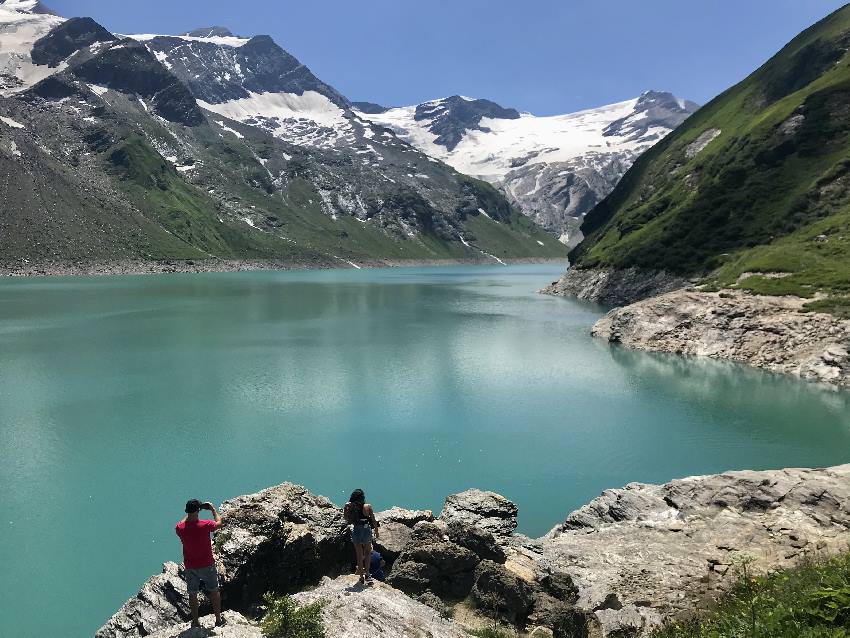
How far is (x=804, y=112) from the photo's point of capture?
119062 millimetres

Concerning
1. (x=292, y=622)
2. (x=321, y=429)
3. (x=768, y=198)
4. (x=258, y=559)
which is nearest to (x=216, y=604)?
(x=292, y=622)

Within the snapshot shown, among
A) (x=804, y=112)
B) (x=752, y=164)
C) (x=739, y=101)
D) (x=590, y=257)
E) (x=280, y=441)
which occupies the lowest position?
(x=280, y=441)

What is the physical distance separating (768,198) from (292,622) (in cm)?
12139

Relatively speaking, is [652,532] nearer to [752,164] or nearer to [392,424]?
[392,424]

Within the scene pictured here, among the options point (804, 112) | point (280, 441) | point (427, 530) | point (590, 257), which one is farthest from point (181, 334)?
point (804, 112)

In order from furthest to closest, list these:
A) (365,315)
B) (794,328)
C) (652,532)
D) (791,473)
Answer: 1. (365,315)
2. (794,328)
3. (791,473)
4. (652,532)

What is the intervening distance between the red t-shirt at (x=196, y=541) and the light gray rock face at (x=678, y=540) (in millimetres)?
9702

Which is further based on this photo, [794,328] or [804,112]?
[804,112]

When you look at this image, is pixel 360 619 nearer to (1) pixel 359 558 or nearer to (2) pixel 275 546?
(1) pixel 359 558

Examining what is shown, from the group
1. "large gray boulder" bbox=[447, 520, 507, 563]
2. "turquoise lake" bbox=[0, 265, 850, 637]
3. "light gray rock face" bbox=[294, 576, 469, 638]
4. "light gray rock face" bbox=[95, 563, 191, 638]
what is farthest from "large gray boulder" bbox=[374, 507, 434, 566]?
"turquoise lake" bbox=[0, 265, 850, 637]

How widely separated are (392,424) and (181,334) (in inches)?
2157

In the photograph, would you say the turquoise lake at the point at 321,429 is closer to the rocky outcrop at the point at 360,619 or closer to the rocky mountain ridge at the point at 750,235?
the rocky mountain ridge at the point at 750,235

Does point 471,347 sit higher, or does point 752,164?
point 752,164

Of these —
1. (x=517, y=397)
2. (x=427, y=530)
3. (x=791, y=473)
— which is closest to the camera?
(x=427, y=530)
